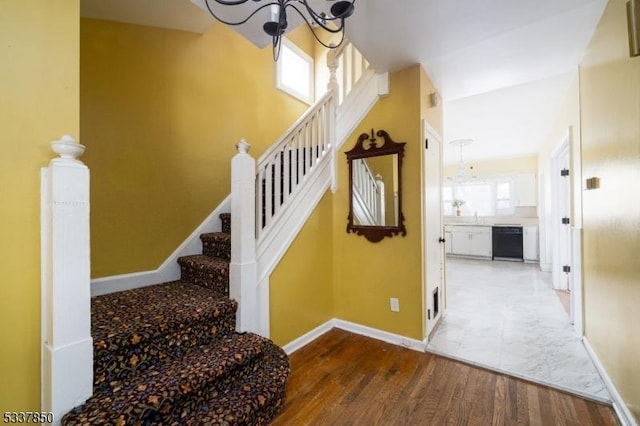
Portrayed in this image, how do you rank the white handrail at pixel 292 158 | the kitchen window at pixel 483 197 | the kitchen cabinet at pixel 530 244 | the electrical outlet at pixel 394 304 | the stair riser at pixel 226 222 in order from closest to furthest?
1. the white handrail at pixel 292 158
2. the electrical outlet at pixel 394 304
3. the stair riser at pixel 226 222
4. the kitchen cabinet at pixel 530 244
5. the kitchen window at pixel 483 197

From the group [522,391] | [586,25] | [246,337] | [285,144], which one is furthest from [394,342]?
[586,25]

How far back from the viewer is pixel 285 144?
2.38m

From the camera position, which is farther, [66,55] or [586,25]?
[586,25]

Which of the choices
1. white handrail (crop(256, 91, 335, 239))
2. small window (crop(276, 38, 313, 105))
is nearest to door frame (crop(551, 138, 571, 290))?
white handrail (crop(256, 91, 335, 239))

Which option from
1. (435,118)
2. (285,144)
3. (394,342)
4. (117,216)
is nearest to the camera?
(117,216)

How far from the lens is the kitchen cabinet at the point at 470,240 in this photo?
671 centimetres

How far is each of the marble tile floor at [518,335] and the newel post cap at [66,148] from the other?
2.82 meters

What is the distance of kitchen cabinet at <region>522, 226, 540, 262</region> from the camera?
6184 millimetres

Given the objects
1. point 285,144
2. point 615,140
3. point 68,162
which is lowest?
point 68,162

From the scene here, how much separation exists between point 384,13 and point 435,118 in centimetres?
133

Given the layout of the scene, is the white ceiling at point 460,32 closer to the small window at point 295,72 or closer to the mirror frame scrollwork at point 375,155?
the mirror frame scrollwork at point 375,155

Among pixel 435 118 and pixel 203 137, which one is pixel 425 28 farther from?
pixel 203 137

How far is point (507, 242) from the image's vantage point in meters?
6.46

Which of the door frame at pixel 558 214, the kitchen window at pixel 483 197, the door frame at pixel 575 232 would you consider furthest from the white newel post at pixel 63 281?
the kitchen window at pixel 483 197
